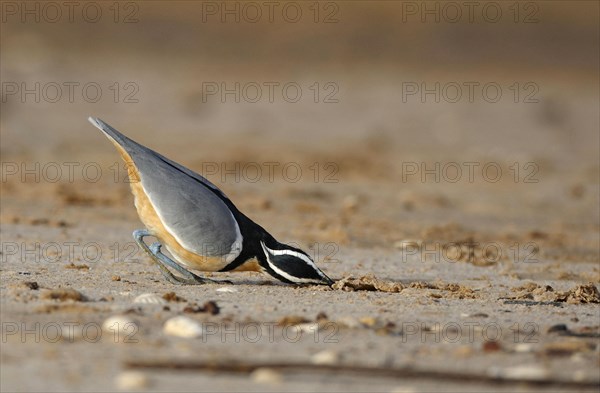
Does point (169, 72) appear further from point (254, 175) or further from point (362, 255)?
point (362, 255)

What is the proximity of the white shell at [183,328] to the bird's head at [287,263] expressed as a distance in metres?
1.18

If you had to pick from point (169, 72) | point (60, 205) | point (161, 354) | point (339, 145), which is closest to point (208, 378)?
point (161, 354)

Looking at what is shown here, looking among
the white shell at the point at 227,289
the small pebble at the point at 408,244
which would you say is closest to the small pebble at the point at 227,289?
the white shell at the point at 227,289

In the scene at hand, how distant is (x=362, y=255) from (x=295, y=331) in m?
3.33

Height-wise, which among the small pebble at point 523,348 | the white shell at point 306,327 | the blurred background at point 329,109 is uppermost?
the blurred background at point 329,109

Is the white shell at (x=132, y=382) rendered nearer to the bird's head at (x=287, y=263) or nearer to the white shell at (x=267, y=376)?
the white shell at (x=267, y=376)

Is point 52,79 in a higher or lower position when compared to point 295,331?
higher

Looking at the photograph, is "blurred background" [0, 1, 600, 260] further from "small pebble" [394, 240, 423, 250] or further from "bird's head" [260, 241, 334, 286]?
"bird's head" [260, 241, 334, 286]

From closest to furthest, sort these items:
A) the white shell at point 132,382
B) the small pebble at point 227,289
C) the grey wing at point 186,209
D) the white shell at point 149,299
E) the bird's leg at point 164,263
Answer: the white shell at point 132,382, the white shell at point 149,299, the grey wing at point 186,209, the small pebble at point 227,289, the bird's leg at point 164,263

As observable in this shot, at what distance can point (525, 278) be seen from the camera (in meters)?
8.09

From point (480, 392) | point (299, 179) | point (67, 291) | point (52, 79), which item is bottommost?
→ point (480, 392)

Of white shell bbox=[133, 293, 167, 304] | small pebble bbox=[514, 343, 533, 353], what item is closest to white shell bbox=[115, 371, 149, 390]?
white shell bbox=[133, 293, 167, 304]

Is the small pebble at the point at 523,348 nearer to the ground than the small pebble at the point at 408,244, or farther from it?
nearer to the ground

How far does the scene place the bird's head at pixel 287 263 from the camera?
6.34 metres
